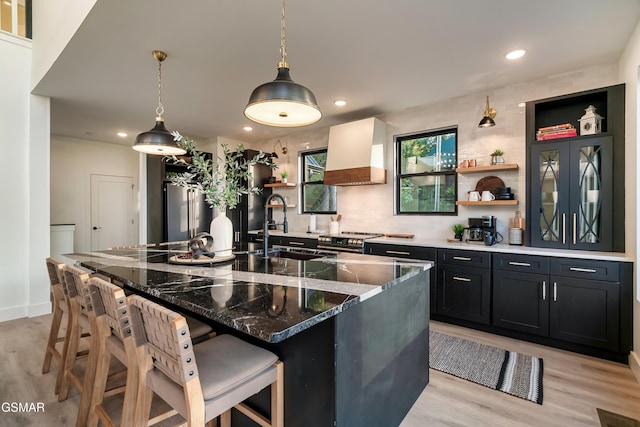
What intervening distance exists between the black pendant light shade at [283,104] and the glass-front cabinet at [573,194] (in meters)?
2.55

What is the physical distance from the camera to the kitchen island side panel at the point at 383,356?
1338 millimetres

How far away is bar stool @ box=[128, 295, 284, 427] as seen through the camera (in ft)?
3.57

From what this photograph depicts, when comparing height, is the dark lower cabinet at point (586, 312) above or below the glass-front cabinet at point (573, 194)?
below

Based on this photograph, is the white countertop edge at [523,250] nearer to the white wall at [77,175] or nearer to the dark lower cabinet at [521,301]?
the dark lower cabinet at [521,301]

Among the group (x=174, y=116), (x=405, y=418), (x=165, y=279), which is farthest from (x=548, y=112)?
(x=174, y=116)

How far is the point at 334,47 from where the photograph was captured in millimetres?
2670

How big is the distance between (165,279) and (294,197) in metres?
4.13

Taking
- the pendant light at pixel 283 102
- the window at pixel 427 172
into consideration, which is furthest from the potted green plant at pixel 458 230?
the pendant light at pixel 283 102

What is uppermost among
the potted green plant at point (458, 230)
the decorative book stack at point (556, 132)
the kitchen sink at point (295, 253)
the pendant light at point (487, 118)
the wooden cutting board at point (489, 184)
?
the pendant light at point (487, 118)

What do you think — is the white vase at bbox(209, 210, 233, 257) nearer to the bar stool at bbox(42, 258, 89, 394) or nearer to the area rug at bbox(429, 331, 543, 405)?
the bar stool at bbox(42, 258, 89, 394)

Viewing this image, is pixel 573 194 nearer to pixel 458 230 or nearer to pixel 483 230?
pixel 483 230

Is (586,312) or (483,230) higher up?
(483,230)

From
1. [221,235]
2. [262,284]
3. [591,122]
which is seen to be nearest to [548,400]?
[262,284]

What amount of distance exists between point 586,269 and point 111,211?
7.91 meters
